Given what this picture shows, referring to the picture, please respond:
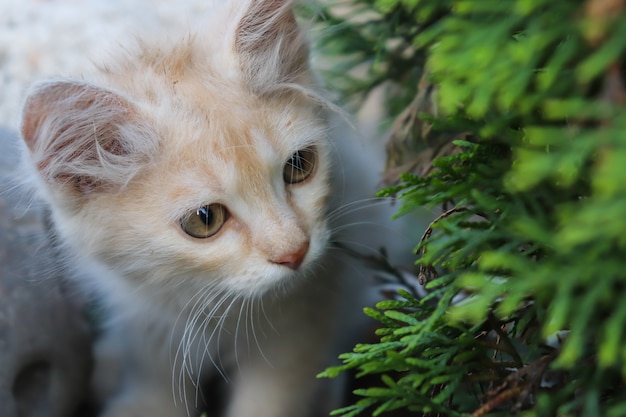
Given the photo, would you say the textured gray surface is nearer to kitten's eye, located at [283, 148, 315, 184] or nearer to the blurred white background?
the blurred white background

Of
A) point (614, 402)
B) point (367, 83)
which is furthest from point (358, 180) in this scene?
point (614, 402)

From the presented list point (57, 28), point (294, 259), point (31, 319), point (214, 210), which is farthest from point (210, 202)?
point (57, 28)

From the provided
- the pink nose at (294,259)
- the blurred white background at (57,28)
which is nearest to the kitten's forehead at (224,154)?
the pink nose at (294,259)

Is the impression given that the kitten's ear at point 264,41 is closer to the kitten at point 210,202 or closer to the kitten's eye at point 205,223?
the kitten at point 210,202

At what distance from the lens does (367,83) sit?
5.03 feet

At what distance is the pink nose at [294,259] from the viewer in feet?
3.56

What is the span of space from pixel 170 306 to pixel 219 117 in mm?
403

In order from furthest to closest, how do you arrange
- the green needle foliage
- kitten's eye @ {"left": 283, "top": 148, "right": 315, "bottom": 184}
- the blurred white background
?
the blurred white background < kitten's eye @ {"left": 283, "top": 148, "right": 315, "bottom": 184} < the green needle foliage

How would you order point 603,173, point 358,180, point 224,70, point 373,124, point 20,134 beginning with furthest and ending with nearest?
point 373,124 → point 358,180 → point 224,70 → point 20,134 → point 603,173

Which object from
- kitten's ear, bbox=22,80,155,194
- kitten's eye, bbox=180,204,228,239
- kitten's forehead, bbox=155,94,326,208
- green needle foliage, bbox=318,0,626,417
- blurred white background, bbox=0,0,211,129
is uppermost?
blurred white background, bbox=0,0,211,129

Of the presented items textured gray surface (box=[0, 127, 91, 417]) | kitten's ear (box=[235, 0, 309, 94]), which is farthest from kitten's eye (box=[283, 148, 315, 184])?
textured gray surface (box=[0, 127, 91, 417])

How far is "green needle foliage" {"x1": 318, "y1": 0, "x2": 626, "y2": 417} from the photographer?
55 centimetres

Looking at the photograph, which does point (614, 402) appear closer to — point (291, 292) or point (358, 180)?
point (291, 292)

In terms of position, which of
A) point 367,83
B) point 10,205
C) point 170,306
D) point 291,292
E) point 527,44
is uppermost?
point 10,205
